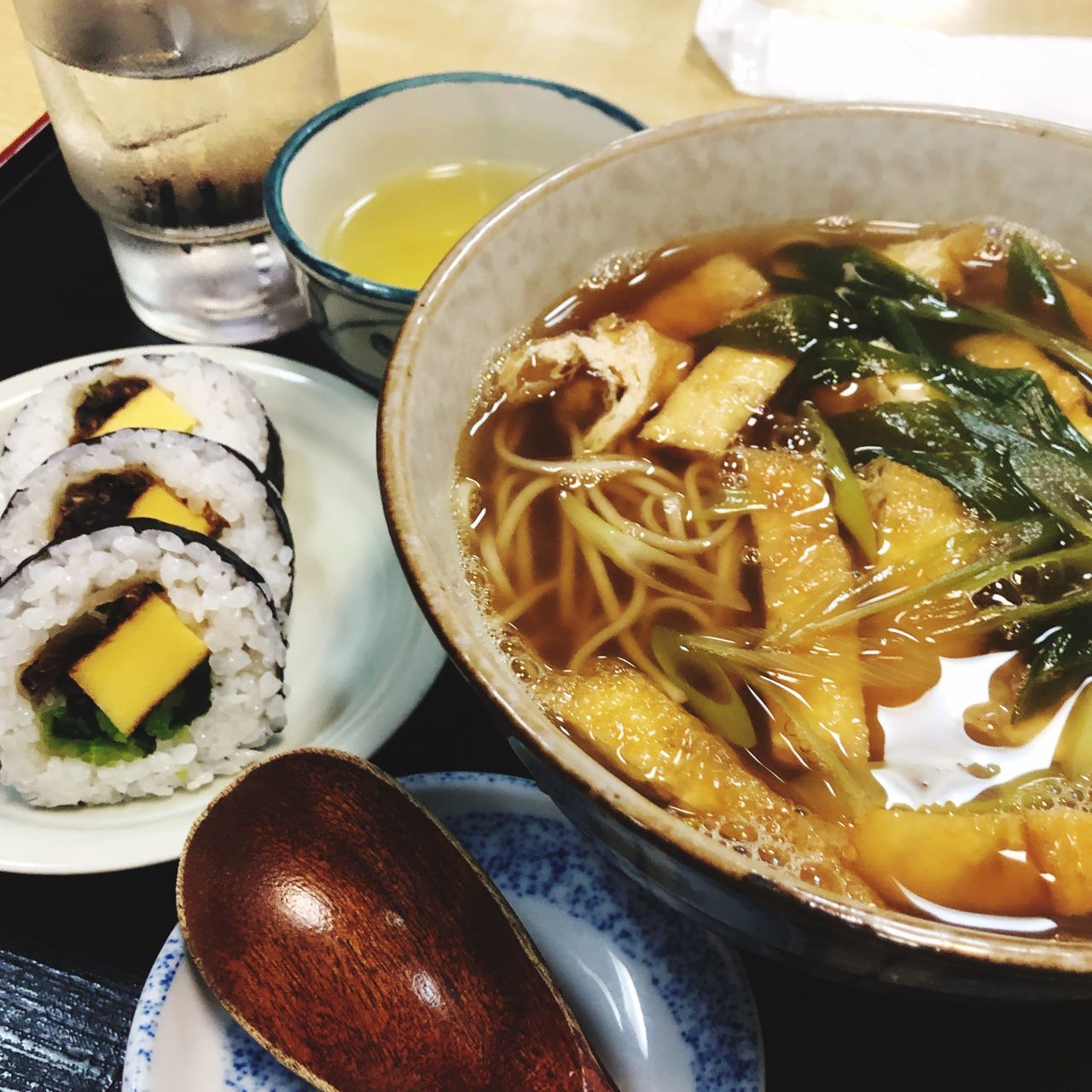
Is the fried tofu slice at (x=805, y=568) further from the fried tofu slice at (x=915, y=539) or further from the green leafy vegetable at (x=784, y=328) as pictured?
the green leafy vegetable at (x=784, y=328)

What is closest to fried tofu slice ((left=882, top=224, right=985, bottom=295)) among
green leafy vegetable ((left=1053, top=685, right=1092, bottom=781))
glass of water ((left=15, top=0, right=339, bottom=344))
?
green leafy vegetable ((left=1053, top=685, right=1092, bottom=781))

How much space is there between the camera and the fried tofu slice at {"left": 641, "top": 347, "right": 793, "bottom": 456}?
4.02 feet

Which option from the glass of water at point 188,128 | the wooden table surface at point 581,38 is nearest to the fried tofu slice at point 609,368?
the glass of water at point 188,128

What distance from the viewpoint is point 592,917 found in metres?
1.15

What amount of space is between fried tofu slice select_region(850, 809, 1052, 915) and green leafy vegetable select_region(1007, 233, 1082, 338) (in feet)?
2.61

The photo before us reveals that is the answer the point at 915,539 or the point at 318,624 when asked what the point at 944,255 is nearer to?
the point at 915,539

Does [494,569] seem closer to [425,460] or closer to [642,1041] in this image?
[425,460]

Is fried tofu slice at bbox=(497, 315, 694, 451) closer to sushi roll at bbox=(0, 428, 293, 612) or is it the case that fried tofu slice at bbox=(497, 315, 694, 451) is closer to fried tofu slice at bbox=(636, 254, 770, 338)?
fried tofu slice at bbox=(636, 254, 770, 338)

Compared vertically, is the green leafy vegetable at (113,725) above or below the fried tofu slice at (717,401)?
below

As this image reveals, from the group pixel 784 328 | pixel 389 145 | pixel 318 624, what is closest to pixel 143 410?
pixel 318 624

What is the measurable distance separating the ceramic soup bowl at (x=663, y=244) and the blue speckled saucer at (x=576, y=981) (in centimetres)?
24

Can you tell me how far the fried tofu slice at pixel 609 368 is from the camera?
1253 mm

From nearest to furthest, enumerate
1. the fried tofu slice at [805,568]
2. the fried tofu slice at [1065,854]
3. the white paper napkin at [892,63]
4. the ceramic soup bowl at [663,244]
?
the ceramic soup bowl at [663,244], the fried tofu slice at [1065,854], the fried tofu slice at [805,568], the white paper napkin at [892,63]

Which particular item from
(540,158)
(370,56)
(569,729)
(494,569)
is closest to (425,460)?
(494,569)
